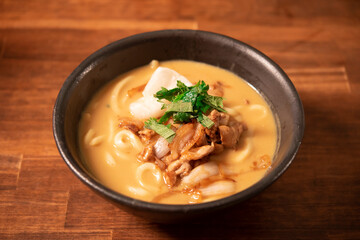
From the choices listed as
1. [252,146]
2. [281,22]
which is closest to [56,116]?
[252,146]

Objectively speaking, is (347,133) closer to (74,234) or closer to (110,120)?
(110,120)

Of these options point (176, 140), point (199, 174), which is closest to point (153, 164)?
point (176, 140)

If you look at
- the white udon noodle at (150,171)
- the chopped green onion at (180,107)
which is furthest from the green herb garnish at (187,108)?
the white udon noodle at (150,171)

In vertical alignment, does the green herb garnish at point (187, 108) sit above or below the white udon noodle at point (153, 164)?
above

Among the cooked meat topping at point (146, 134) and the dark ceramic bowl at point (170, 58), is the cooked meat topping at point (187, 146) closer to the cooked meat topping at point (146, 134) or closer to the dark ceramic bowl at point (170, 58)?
the cooked meat topping at point (146, 134)

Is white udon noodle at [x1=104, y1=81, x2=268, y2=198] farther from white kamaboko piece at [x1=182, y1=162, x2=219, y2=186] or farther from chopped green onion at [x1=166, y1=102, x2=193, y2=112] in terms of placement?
chopped green onion at [x1=166, y1=102, x2=193, y2=112]

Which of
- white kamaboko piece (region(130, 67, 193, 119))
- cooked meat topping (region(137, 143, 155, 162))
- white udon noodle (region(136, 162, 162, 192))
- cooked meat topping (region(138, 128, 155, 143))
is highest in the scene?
white kamaboko piece (region(130, 67, 193, 119))

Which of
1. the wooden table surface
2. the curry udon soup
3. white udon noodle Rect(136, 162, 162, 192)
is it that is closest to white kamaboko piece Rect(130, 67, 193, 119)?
the curry udon soup
